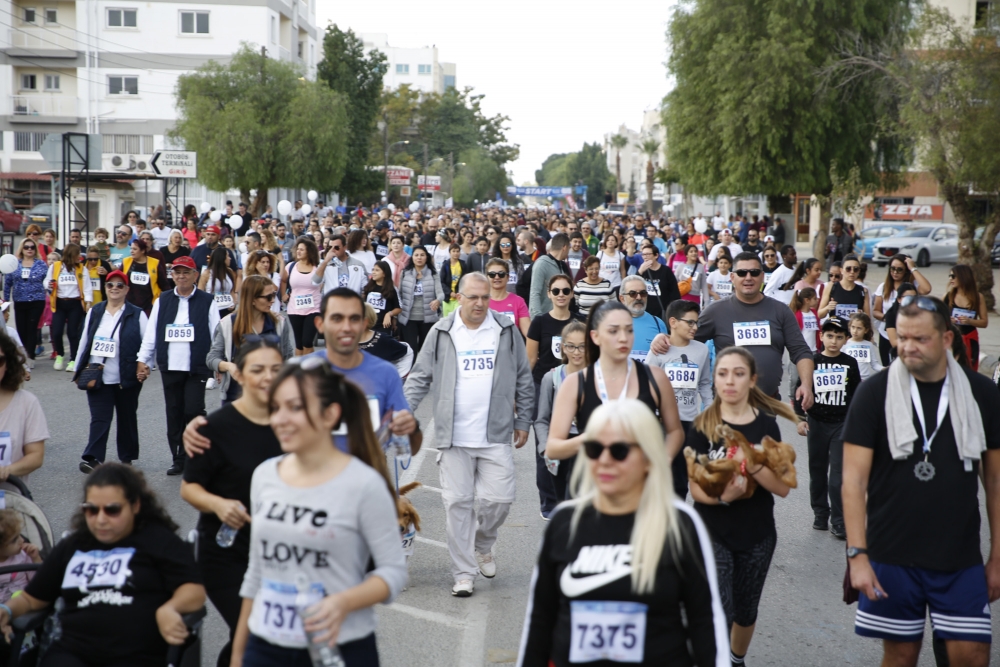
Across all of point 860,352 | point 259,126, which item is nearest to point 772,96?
point 259,126

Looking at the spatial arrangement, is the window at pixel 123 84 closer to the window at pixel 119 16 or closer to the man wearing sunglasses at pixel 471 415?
the window at pixel 119 16

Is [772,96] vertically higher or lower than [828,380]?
higher

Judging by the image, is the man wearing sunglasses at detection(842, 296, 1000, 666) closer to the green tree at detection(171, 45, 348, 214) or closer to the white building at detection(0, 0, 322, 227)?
the green tree at detection(171, 45, 348, 214)

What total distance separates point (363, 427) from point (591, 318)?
2131mm

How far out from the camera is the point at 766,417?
5273 mm

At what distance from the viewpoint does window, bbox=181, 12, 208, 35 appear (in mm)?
60156

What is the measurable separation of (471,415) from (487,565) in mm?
1024

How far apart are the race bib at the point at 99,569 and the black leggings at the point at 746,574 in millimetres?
2560

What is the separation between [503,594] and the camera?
21.5 feet

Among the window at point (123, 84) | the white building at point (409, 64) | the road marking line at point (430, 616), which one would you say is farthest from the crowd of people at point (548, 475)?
the white building at point (409, 64)

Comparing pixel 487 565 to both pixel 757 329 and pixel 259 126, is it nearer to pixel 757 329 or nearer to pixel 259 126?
pixel 757 329

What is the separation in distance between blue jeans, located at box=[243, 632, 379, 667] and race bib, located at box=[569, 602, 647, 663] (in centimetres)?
74

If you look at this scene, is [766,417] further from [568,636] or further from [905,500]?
[568,636]

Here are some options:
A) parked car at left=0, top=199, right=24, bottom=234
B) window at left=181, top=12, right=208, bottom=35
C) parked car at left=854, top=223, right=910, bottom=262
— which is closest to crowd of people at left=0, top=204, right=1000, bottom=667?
parked car at left=854, top=223, right=910, bottom=262
